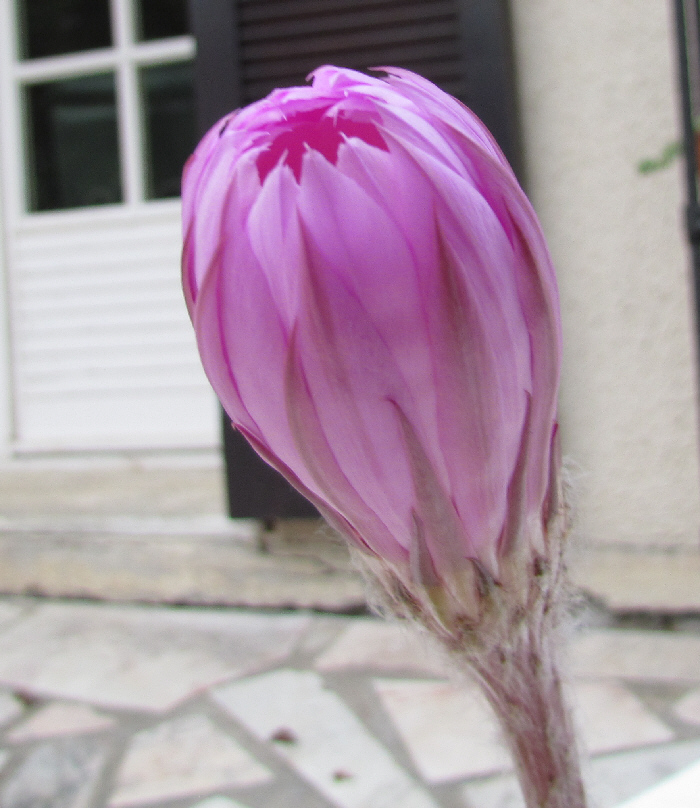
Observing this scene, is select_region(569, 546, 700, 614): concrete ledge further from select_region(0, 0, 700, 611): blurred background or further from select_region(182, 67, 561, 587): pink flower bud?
select_region(182, 67, 561, 587): pink flower bud

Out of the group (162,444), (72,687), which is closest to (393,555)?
(72,687)

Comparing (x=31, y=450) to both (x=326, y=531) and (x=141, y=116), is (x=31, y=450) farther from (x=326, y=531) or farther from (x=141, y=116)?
(x=326, y=531)

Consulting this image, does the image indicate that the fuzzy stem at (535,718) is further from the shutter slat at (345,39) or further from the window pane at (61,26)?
the window pane at (61,26)

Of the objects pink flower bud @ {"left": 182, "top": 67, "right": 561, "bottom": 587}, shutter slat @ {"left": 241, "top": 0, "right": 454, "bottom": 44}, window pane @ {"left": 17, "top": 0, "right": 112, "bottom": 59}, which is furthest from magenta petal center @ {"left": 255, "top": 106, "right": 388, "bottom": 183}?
window pane @ {"left": 17, "top": 0, "right": 112, "bottom": 59}

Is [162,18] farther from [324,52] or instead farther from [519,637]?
[519,637]

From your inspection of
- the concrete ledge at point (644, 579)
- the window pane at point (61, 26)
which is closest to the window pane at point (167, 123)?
the window pane at point (61, 26)

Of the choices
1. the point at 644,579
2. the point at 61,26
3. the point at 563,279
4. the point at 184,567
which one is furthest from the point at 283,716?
the point at 61,26
